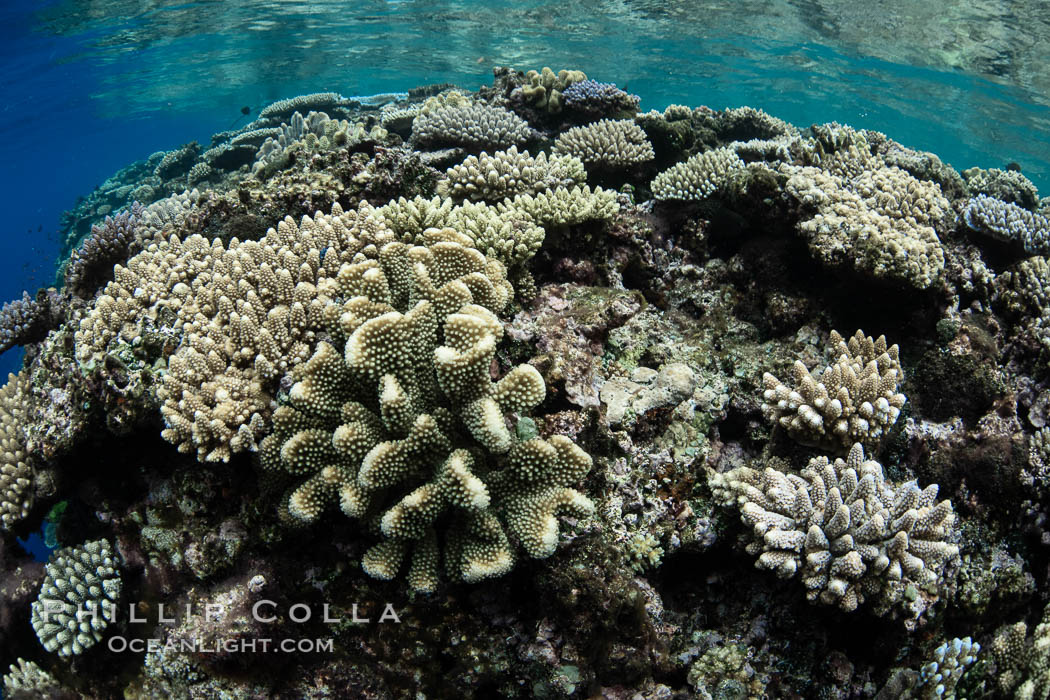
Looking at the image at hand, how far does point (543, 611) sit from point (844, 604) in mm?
2069

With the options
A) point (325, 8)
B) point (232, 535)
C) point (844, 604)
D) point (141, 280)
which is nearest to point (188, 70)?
point (325, 8)

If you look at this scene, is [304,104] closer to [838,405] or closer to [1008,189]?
[1008,189]

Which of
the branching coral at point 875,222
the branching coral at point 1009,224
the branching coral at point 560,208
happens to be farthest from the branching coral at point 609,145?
the branching coral at point 1009,224

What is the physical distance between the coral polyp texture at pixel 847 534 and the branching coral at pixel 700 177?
3755 millimetres

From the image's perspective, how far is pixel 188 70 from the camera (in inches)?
1425

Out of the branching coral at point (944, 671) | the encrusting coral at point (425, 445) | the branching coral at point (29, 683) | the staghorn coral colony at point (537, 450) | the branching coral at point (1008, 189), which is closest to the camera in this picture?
the encrusting coral at point (425, 445)

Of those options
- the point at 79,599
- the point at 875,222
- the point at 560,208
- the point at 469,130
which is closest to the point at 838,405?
the point at 875,222

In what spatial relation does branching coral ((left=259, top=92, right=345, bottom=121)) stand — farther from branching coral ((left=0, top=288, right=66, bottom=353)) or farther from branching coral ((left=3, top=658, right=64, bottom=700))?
branching coral ((left=3, top=658, right=64, bottom=700))

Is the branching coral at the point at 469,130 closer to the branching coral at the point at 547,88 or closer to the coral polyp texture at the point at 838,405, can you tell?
the branching coral at the point at 547,88

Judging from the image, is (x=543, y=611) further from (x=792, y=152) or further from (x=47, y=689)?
(x=792, y=152)

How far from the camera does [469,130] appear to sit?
7648 mm

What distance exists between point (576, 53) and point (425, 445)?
39.6 m

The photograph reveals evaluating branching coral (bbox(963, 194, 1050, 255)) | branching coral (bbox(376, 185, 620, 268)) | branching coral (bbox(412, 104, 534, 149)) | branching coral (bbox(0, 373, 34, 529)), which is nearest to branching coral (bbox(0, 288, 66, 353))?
branching coral (bbox(0, 373, 34, 529))

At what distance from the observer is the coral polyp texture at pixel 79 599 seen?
157 inches
